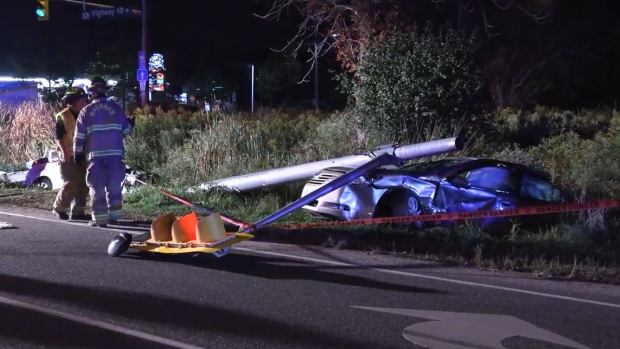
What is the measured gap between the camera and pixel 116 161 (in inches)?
431

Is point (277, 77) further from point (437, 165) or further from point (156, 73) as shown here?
point (437, 165)

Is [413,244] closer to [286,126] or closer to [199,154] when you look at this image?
[199,154]

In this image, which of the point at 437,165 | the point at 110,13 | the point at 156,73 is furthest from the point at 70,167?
the point at 156,73

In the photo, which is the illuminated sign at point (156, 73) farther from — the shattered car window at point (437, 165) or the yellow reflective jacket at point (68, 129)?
the shattered car window at point (437, 165)

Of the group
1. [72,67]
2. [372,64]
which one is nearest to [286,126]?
[372,64]

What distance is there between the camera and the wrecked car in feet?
34.5

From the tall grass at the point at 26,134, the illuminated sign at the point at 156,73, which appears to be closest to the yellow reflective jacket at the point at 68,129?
the tall grass at the point at 26,134

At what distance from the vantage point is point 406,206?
10922mm

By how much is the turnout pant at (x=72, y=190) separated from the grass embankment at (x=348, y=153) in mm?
816

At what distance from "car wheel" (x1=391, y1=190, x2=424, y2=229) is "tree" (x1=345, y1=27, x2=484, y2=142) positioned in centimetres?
454

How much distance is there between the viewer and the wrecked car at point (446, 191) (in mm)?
10516

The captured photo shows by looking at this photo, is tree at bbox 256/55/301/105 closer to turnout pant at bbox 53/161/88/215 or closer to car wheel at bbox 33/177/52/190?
car wheel at bbox 33/177/52/190

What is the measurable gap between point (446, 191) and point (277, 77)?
34183 millimetres

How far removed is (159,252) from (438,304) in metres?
3.18
